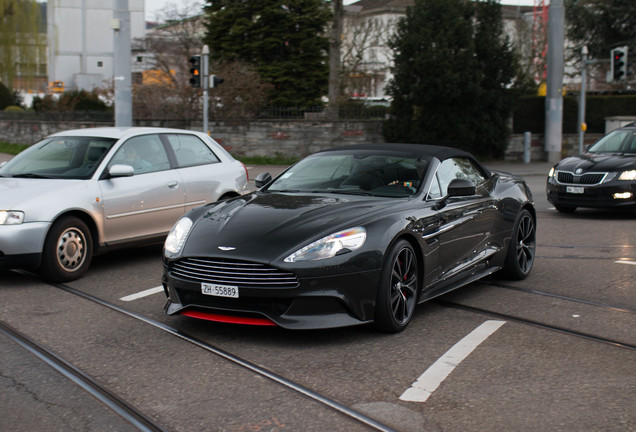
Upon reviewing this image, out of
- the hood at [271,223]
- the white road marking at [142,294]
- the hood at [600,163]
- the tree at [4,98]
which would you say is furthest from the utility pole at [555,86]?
the tree at [4,98]

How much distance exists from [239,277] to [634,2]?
1487 inches

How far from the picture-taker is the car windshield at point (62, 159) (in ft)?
27.9

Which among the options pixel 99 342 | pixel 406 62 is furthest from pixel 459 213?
pixel 406 62

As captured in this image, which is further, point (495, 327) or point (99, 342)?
point (495, 327)

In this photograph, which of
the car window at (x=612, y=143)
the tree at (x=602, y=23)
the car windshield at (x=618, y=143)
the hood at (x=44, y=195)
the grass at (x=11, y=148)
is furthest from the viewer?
the tree at (x=602, y=23)

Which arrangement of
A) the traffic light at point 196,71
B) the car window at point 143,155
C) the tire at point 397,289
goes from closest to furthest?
the tire at point 397,289 < the car window at point 143,155 < the traffic light at point 196,71

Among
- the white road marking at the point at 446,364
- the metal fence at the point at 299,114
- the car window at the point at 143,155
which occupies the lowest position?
the white road marking at the point at 446,364

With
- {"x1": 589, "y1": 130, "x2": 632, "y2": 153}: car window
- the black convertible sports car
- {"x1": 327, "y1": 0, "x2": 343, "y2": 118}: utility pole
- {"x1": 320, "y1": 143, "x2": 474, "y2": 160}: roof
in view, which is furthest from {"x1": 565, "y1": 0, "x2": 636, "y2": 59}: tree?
the black convertible sports car

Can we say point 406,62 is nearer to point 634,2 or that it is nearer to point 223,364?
point 634,2

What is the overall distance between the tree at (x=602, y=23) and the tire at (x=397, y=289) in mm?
35886

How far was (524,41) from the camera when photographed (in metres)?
46.9

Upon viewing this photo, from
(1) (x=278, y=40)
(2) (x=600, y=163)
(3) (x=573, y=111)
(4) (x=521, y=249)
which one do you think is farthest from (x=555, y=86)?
(4) (x=521, y=249)

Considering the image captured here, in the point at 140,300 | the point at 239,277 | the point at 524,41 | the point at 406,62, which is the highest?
the point at 524,41

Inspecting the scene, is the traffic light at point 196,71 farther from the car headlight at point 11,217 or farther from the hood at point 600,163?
the car headlight at point 11,217
